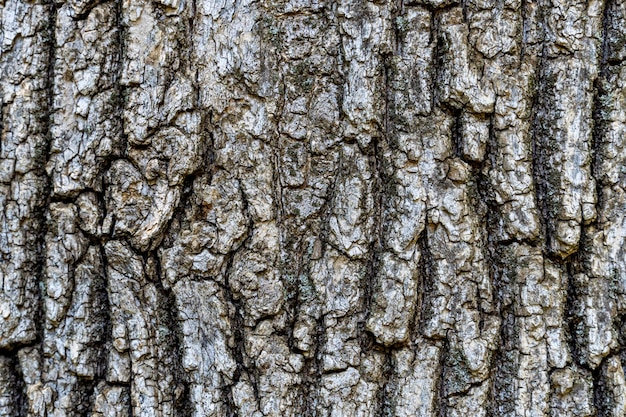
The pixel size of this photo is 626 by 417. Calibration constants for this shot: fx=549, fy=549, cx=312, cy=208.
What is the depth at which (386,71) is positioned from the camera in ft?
4.33

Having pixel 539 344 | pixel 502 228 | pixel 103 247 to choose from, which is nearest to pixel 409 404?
pixel 539 344

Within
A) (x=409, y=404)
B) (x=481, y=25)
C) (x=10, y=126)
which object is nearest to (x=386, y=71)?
(x=481, y=25)

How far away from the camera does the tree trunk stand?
4.25 ft

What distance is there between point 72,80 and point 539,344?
129 cm

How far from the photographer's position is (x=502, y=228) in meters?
1.31

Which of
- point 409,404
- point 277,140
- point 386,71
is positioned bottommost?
point 409,404

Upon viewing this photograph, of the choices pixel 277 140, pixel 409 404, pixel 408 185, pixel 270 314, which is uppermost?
pixel 277 140

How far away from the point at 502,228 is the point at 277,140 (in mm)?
578

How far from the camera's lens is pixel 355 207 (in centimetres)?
130

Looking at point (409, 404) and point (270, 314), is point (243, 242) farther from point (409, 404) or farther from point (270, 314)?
point (409, 404)

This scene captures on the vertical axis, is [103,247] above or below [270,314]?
above

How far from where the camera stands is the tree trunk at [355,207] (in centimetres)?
130

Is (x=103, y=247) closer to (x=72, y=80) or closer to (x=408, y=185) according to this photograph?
(x=72, y=80)

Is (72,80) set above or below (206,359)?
above
